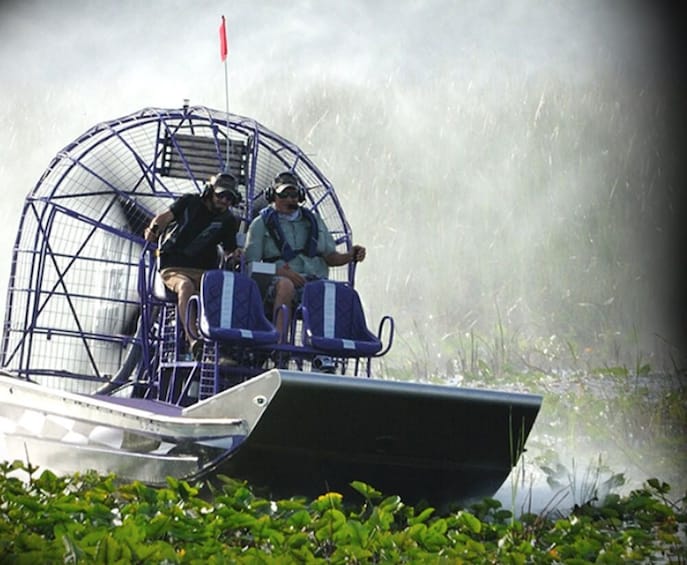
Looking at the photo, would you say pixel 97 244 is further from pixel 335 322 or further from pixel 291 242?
pixel 335 322

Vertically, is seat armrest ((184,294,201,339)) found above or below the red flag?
below

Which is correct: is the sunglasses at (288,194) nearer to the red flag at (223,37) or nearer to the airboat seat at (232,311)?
the airboat seat at (232,311)

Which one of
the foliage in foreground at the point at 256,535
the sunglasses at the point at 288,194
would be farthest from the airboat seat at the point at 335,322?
the foliage in foreground at the point at 256,535

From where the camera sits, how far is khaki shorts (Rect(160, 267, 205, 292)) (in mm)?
6508

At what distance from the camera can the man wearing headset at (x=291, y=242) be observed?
6609 mm

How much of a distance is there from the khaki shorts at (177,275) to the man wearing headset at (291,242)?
0.95 ft

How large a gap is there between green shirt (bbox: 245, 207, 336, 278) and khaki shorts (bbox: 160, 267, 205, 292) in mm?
294

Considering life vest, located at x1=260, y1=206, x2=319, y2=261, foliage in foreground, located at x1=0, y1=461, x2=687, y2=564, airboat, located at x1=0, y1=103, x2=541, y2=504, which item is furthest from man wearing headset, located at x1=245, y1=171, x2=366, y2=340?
foliage in foreground, located at x1=0, y1=461, x2=687, y2=564

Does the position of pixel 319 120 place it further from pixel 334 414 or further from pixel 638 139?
pixel 334 414

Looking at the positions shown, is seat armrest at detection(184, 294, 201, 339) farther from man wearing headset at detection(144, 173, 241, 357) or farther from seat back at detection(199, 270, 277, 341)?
man wearing headset at detection(144, 173, 241, 357)

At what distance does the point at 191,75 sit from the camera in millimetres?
18750

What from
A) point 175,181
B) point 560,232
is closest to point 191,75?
point 560,232

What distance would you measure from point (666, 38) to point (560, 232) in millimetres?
12172

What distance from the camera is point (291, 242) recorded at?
6719 millimetres
